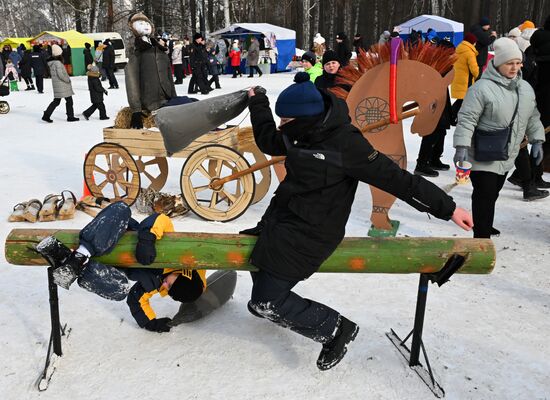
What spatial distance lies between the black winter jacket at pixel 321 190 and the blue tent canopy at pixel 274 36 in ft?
71.6

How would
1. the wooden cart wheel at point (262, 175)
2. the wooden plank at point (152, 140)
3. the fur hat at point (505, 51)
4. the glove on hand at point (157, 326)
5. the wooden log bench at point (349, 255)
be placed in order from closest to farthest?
the wooden log bench at point (349, 255) < the glove on hand at point (157, 326) < the fur hat at point (505, 51) < the wooden plank at point (152, 140) < the wooden cart wheel at point (262, 175)

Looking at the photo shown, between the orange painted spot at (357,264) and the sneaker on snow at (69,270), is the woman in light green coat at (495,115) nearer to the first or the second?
the orange painted spot at (357,264)

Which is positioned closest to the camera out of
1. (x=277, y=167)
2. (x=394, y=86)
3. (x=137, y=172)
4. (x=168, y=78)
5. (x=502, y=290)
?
(x=502, y=290)

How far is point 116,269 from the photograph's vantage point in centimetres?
283

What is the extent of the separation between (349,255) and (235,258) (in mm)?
583

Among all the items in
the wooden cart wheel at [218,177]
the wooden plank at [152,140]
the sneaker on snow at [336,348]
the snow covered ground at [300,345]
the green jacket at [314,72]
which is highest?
the green jacket at [314,72]

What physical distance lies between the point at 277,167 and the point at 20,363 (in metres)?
2.70

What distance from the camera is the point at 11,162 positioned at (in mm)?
8055

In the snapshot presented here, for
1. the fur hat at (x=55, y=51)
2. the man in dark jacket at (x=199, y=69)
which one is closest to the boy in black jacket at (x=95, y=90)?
the fur hat at (x=55, y=51)

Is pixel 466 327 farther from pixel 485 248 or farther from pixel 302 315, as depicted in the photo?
pixel 302 315

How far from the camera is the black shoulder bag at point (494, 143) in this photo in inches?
160

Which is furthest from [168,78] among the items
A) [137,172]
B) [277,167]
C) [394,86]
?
[394,86]

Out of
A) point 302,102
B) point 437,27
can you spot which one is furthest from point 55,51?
Result: point 437,27

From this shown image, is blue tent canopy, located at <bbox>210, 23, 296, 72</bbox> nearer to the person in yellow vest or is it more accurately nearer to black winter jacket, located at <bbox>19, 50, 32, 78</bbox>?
black winter jacket, located at <bbox>19, 50, 32, 78</bbox>
